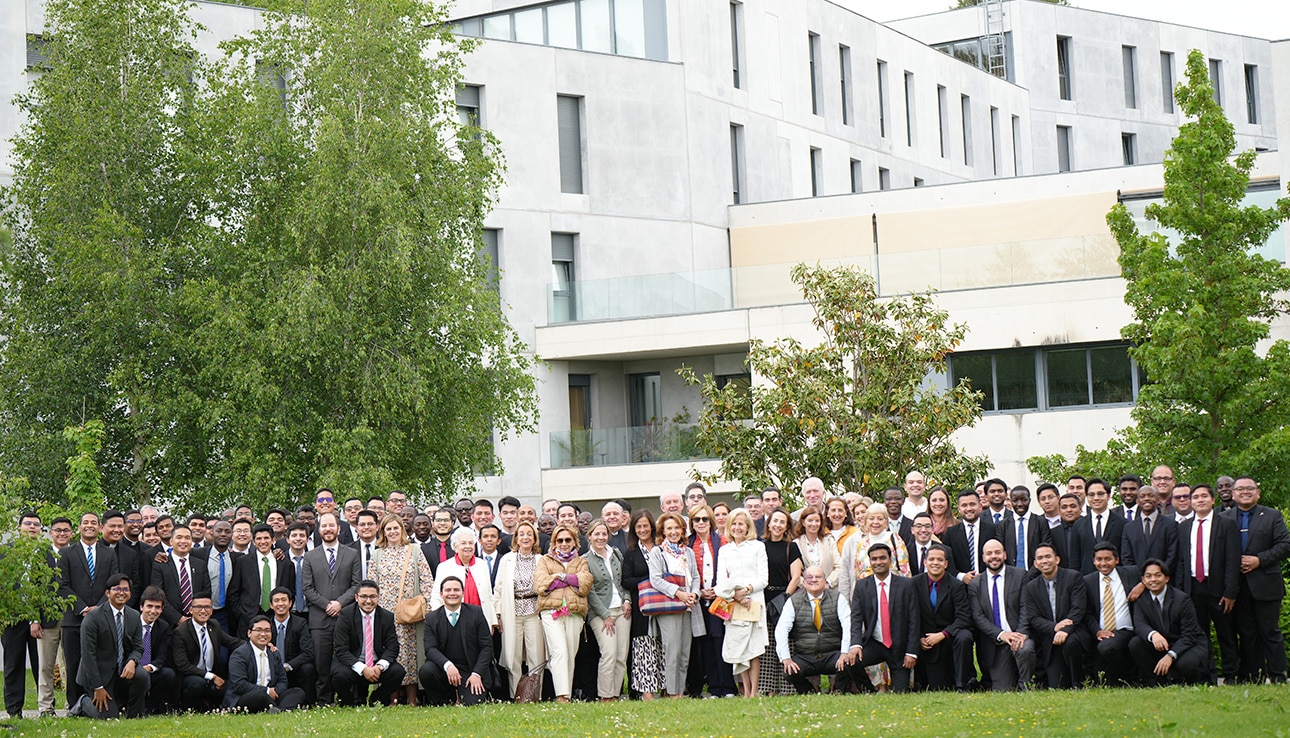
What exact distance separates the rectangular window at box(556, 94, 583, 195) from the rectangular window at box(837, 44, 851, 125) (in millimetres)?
11175

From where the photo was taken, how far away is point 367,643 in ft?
54.1

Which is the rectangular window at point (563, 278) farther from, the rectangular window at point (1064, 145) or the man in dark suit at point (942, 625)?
the rectangular window at point (1064, 145)

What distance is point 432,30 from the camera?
27891 mm

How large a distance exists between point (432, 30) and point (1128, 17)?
4026 cm

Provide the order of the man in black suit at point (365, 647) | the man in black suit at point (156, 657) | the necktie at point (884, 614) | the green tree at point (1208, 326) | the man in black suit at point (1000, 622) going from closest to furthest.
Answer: the man in black suit at point (1000, 622) < the necktie at point (884, 614) < the man in black suit at point (365, 647) < the man in black suit at point (156, 657) < the green tree at point (1208, 326)

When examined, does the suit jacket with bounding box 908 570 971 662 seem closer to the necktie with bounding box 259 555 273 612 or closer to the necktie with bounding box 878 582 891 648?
the necktie with bounding box 878 582 891 648

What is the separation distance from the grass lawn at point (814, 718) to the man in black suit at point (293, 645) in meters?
0.91

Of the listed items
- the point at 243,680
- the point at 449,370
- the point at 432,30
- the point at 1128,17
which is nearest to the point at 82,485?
the point at 449,370

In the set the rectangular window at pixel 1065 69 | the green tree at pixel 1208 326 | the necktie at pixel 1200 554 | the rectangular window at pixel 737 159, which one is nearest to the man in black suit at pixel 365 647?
the necktie at pixel 1200 554

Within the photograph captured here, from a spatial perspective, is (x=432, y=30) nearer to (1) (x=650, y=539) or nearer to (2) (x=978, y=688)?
(1) (x=650, y=539)

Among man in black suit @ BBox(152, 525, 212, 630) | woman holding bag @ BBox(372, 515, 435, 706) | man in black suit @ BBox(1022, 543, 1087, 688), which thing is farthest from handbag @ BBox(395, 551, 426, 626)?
man in black suit @ BBox(1022, 543, 1087, 688)

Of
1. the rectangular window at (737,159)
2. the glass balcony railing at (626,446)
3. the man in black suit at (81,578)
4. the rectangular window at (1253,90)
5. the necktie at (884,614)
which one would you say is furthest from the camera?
the rectangular window at (1253,90)

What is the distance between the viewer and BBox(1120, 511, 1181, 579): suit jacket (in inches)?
615

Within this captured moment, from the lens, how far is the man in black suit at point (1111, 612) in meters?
15.1
